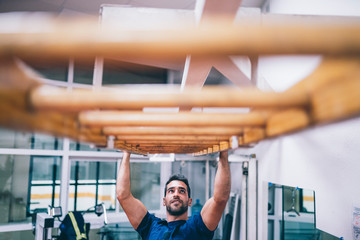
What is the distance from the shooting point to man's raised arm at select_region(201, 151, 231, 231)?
84.1 inches

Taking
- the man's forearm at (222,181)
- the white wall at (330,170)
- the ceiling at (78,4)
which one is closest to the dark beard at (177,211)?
the man's forearm at (222,181)

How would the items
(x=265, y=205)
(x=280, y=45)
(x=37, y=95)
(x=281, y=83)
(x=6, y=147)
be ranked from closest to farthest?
(x=280, y=45), (x=37, y=95), (x=281, y=83), (x=265, y=205), (x=6, y=147)

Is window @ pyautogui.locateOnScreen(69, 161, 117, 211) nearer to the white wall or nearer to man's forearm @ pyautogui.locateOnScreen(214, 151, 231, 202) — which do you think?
the white wall

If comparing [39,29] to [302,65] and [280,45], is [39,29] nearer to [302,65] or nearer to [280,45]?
[280,45]

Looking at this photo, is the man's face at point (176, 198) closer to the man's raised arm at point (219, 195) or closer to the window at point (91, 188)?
the man's raised arm at point (219, 195)

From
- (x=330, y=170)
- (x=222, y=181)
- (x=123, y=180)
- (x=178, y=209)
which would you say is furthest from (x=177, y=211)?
(x=330, y=170)

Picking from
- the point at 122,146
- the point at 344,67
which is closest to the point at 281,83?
the point at 122,146

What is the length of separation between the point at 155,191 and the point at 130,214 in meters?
7.68

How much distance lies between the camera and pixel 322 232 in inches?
104

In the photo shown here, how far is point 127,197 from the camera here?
8.50ft

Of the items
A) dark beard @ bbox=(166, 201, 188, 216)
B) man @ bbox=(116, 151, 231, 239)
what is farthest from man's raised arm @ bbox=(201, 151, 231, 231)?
dark beard @ bbox=(166, 201, 188, 216)

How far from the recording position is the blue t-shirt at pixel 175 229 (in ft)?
7.89

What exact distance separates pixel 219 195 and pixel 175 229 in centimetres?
58

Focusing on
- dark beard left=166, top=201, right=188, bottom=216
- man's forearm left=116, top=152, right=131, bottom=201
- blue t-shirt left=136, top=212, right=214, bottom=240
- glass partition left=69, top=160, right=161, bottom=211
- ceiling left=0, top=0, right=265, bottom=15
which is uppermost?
ceiling left=0, top=0, right=265, bottom=15
